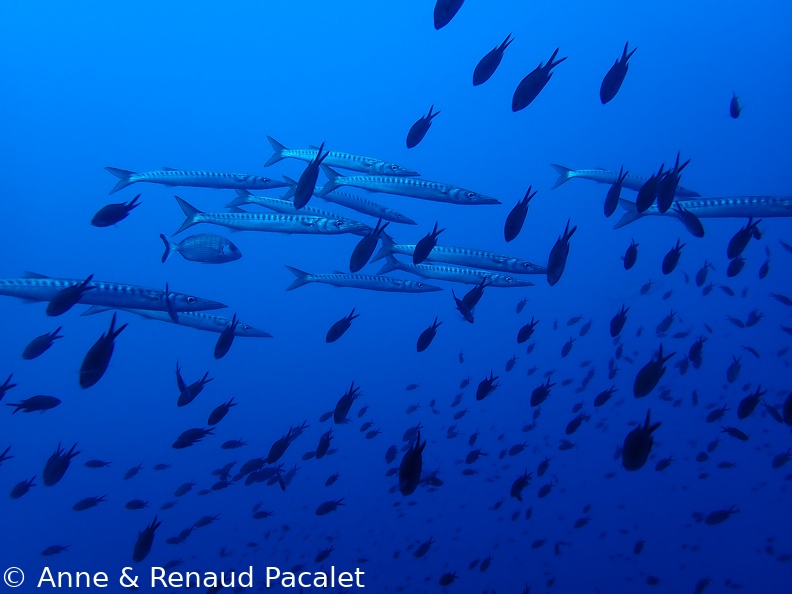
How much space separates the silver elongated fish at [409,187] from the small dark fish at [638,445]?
3953mm

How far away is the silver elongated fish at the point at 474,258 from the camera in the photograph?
311 inches

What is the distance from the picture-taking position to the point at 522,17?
186 ft

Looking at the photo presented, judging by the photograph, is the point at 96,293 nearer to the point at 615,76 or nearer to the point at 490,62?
the point at 490,62

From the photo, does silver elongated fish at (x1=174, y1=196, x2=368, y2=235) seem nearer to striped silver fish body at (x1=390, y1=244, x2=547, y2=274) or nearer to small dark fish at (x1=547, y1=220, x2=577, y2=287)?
striped silver fish body at (x1=390, y1=244, x2=547, y2=274)

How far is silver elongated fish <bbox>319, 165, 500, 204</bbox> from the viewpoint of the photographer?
7797mm

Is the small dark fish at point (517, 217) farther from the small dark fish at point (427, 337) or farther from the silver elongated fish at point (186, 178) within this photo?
the silver elongated fish at point (186, 178)

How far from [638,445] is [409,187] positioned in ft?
16.1

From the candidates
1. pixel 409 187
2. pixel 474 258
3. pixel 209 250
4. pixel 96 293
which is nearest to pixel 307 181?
pixel 209 250

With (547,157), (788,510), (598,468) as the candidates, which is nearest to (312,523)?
(598,468)

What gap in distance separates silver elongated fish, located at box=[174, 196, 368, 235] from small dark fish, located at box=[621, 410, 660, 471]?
4.78m

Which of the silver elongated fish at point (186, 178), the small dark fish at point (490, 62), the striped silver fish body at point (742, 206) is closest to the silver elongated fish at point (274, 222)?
the silver elongated fish at point (186, 178)

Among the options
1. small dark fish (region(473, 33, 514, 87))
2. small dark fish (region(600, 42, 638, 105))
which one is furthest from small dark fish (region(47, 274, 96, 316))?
small dark fish (region(600, 42, 638, 105))

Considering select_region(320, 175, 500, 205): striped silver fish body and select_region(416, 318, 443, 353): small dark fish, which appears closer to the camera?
select_region(416, 318, 443, 353): small dark fish

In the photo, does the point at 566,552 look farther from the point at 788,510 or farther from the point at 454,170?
the point at 454,170
